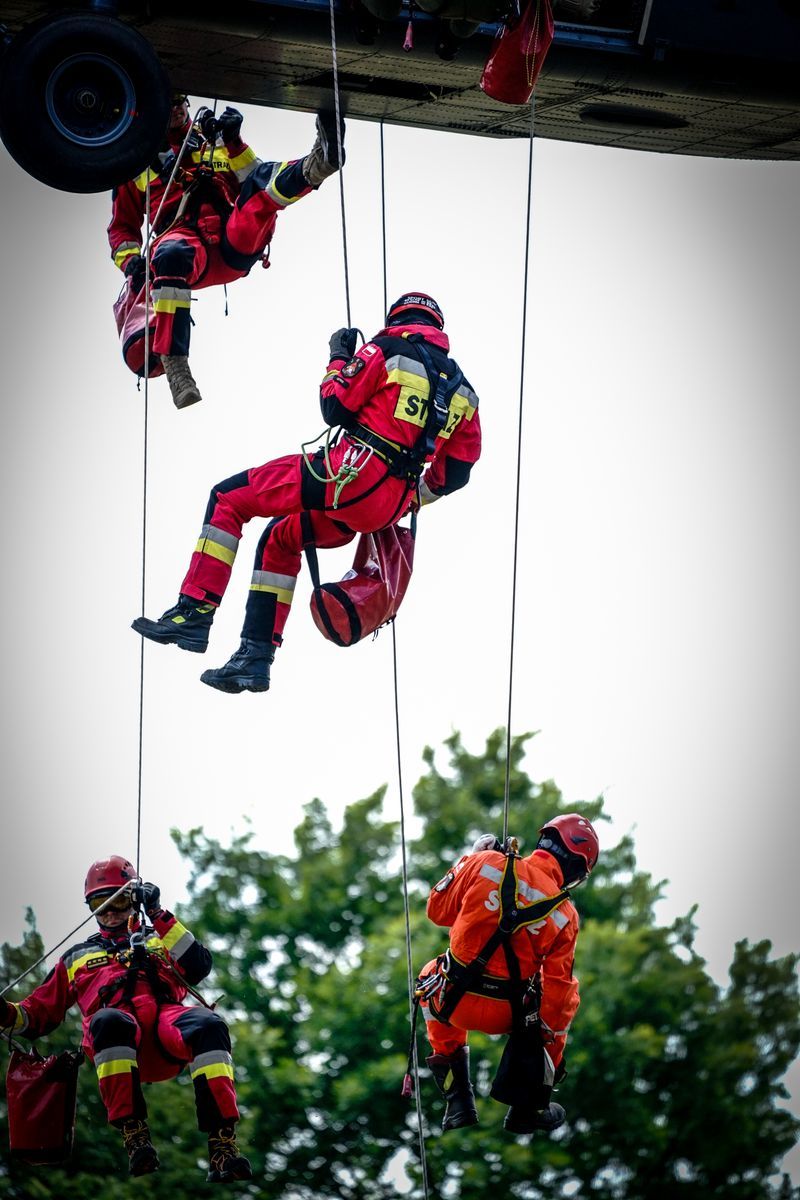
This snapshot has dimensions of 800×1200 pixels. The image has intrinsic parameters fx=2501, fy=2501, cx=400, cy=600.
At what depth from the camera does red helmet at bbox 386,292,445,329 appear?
28.2 feet

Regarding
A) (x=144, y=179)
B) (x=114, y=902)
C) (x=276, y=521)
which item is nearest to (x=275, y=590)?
(x=276, y=521)

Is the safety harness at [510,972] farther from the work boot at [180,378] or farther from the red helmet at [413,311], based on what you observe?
the work boot at [180,378]

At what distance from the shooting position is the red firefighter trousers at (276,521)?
8359 millimetres

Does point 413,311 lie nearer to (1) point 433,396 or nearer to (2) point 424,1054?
(1) point 433,396

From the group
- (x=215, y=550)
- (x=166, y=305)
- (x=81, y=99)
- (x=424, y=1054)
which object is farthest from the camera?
(x=424, y=1054)

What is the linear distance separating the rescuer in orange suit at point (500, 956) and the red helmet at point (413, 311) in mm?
1782

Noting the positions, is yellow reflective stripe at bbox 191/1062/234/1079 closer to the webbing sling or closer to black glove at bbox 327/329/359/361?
the webbing sling

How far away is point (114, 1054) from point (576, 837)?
1.77 metres

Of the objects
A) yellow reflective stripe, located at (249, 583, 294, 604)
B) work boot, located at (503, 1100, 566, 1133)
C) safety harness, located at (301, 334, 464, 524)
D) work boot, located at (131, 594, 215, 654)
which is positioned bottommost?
work boot, located at (503, 1100, 566, 1133)

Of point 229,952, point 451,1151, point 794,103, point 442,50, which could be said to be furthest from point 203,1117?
point 229,952

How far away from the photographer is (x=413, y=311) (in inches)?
339

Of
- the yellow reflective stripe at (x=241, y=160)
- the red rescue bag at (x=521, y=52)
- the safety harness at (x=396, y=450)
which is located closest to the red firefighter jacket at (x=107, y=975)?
the safety harness at (x=396, y=450)

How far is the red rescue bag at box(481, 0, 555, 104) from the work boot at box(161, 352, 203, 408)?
153cm

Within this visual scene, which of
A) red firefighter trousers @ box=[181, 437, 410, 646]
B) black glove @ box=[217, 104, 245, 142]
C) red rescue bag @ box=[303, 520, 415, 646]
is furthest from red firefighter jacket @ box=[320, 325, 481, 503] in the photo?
black glove @ box=[217, 104, 245, 142]
